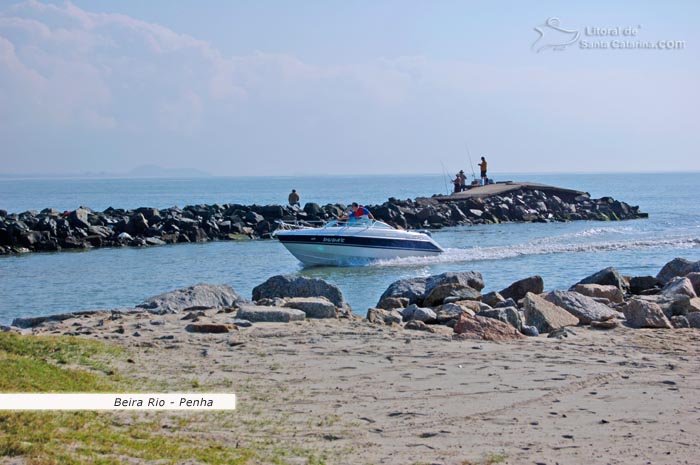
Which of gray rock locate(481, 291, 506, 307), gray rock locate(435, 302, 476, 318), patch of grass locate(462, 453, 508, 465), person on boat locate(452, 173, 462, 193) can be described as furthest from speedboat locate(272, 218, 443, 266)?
person on boat locate(452, 173, 462, 193)

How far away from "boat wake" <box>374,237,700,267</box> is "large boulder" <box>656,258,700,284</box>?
9791 mm

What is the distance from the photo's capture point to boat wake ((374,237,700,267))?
28859mm

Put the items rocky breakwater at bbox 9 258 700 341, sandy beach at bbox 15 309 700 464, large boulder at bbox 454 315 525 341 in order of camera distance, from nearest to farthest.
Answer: sandy beach at bbox 15 309 700 464
large boulder at bbox 454 315 525 341
rocky breakwater at bbox 9 258 700 341

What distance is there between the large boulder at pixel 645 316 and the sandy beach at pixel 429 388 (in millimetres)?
394

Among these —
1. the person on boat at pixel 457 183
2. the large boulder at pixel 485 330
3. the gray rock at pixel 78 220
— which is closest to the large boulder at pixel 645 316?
the large boulder at pixel 485 330

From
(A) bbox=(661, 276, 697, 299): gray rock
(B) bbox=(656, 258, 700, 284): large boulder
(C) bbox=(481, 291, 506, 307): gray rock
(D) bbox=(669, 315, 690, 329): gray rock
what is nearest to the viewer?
(D) bbox=(669, 315, 690, 329): gray rock

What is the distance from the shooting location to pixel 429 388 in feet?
26.4

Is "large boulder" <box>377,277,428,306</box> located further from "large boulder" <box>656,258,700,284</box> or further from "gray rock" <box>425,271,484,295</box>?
"large boulder" <box>656,258,700,284</box>

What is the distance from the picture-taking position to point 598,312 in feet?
42.4

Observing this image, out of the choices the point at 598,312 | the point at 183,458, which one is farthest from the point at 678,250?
the point at 183,458

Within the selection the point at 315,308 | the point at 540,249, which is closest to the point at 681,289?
the point at 315,308

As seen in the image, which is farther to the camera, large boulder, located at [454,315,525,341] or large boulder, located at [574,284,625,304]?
large boulder, located at [574,284,625,304]

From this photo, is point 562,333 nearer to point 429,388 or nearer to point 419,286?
point 429,388

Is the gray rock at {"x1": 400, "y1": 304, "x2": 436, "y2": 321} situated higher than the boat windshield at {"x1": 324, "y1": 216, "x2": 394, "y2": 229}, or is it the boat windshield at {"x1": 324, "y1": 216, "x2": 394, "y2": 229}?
the boat windshield at {"x1": 324, "y1": 216, "x2": 394, "y2": 229}
